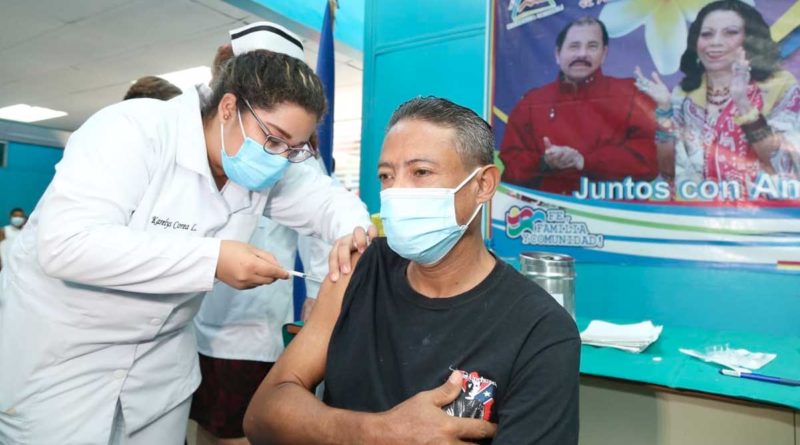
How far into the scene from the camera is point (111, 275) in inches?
43.6

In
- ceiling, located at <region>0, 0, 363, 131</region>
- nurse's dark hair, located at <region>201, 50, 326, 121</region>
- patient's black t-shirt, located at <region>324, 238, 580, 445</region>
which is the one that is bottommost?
patient's black t-shirt, located at <region>324, 238, 580, 445</region>

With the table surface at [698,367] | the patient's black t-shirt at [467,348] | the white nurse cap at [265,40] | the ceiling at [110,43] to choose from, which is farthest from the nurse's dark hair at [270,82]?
the ceiling at [110,43]

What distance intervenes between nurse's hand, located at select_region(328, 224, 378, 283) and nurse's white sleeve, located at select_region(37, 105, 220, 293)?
0.87ft

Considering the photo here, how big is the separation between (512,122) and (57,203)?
195cm

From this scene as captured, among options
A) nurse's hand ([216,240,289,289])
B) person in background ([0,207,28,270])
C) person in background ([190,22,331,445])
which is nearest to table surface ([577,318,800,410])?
nurse's hand ([216,240,289,289])

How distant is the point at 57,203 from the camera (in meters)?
1.10

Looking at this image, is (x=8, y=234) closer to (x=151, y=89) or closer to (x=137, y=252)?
(x=151, y=89)

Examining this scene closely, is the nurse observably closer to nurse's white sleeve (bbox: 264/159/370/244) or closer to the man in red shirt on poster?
nurse's white sleeve (bbox: 264/159/370/244)

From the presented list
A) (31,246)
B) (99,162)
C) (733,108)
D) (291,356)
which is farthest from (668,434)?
(31,246)

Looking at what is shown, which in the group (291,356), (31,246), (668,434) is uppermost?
(31,246)

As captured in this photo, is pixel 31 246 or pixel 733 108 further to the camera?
pixel 733 108

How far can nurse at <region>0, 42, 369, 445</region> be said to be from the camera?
1.12m

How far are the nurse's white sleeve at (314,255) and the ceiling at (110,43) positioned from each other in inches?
105

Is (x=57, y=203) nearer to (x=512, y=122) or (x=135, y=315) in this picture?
(x=135, y=315)
